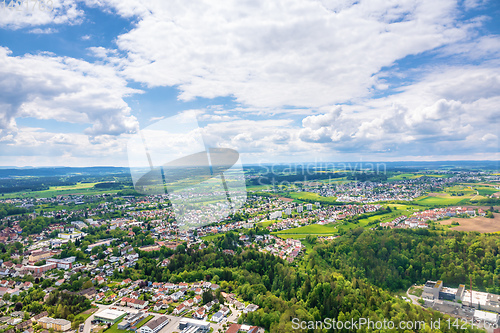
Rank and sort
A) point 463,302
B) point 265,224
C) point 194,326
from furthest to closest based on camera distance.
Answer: point 265,224 → point 463,302 → point 194,326

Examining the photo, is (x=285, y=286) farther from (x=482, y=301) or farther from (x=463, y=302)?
(x=482, y=301)

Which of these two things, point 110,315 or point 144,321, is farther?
point 110,315

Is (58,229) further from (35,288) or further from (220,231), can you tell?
(220,231)

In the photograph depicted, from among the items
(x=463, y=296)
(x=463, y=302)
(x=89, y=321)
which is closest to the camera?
(x=89, y=321)

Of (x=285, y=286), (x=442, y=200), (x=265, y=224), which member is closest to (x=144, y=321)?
(x=285, y=286)

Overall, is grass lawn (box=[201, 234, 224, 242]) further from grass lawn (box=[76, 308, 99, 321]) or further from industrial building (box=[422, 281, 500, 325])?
A: industrial building (box=[422, 281, 500, 325])

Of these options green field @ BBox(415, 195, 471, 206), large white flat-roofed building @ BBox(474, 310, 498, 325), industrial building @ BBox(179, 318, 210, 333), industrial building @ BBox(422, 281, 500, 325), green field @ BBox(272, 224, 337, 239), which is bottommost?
green field @ BBox(272, 224, 337, 239)

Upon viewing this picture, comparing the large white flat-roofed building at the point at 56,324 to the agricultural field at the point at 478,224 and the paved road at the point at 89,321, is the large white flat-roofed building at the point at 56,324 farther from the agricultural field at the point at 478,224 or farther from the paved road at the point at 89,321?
the agricultural field at the point at 478,224

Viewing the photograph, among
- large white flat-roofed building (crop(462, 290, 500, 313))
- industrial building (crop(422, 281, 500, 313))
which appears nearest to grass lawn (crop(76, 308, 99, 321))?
industrial building (crop(422, 281, 500, 313))

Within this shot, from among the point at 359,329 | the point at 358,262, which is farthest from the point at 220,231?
the point at 359,329
